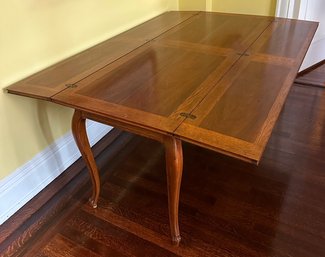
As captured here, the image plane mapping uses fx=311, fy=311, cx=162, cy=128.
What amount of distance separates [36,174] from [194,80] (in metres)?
1.01

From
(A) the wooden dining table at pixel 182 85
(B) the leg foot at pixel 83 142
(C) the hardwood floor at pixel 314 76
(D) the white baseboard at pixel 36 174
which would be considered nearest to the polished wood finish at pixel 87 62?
(A) the wooden dining table at pixel 182 85

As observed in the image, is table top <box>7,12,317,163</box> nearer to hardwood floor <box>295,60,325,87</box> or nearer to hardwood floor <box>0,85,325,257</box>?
hardwood floor <box>0,85,325,257</box>

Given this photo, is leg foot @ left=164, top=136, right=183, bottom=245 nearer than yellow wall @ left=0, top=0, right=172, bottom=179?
Yes

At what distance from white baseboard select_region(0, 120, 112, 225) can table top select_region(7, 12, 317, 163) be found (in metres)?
0.46

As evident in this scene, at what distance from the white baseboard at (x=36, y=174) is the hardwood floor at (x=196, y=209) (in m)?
0.08

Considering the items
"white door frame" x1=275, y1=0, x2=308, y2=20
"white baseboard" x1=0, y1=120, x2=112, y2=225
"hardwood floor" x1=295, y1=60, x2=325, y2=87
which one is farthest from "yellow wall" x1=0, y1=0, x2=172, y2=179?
"hardwood floor" x1=295, y1=60, x2=325, y2=87

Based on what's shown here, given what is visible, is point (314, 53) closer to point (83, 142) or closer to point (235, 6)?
point (235, 6)

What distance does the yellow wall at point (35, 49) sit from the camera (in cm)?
141

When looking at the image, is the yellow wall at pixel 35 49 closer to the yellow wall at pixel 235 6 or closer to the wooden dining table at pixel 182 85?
the wooden dining table at pixel 182 85

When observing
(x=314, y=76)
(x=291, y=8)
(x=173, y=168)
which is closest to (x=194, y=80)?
(x=173, y=168)

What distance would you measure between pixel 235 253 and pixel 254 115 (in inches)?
26.6

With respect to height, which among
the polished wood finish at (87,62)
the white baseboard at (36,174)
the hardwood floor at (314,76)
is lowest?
the hardwood floor at (314,76)

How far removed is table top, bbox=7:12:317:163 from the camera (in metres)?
1.07

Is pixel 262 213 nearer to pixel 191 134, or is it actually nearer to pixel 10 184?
pixel 191 134
